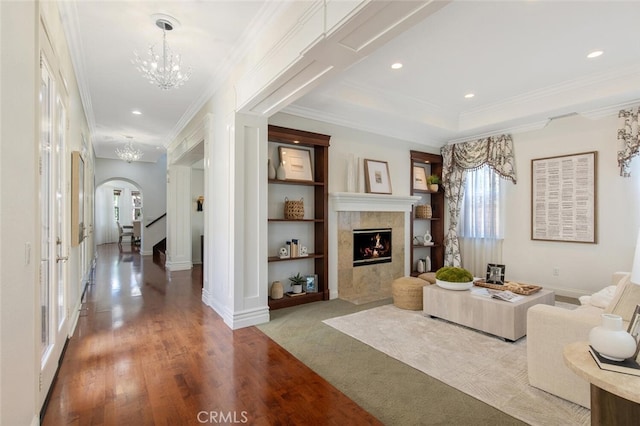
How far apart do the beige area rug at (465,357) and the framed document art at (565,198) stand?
8.30 feet

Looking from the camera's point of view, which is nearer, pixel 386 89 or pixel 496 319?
pixel 496 319

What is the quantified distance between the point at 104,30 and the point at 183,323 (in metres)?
3.18

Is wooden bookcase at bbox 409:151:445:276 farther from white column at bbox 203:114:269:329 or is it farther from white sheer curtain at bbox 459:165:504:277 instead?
white column at bbox 203:114:269:329

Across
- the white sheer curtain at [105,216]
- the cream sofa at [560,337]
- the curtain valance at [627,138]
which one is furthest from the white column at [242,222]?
the white sheer curtain at [105,216]

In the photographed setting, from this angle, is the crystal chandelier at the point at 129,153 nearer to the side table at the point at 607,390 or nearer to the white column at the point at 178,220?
Result: the white column at the point at 178,220

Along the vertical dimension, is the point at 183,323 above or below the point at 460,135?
below

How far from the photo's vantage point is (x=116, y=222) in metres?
13.3

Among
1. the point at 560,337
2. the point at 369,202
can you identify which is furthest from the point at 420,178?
the point at 560,337

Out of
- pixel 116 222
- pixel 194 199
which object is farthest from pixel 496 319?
pixel 116 222

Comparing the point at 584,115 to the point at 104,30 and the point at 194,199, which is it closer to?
the point at 104,30

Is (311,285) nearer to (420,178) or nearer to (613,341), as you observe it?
(420,178)

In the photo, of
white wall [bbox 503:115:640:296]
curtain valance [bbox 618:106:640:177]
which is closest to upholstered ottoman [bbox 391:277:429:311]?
white wall [bbox 503:115:640:296]

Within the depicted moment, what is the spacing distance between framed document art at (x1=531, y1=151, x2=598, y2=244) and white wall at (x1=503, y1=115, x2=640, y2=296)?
8cm

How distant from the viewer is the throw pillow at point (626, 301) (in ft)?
6.59
